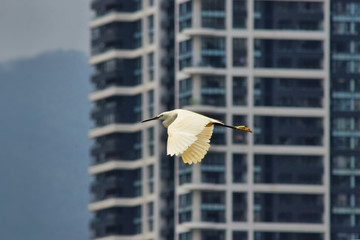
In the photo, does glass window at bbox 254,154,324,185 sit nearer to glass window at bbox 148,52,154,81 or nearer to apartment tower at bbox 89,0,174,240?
apartment tower at bbox 89,0,174,240

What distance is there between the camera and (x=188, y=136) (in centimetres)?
4462

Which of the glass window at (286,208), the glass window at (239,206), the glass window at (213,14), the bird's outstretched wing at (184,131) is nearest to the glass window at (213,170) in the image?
the glass window at (239,206)

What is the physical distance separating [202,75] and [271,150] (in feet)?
31.0

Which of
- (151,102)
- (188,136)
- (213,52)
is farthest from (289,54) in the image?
(188,136)

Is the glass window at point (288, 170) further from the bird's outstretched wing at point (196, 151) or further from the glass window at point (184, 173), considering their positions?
the bird's outstretched wing at point (196, 151)

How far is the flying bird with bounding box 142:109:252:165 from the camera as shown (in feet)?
145

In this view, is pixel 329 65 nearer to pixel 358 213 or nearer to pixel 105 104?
pixel 358 213

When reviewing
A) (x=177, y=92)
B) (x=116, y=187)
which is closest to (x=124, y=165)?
(x=116, y=187)

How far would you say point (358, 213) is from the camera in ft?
486

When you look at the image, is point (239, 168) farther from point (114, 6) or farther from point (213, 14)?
point (114, 6)

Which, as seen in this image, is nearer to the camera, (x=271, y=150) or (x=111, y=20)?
(x=271, y=150)

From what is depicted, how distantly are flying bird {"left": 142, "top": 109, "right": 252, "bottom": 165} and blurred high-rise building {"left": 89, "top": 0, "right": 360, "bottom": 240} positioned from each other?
95.6 meters

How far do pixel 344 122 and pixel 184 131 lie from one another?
105 m

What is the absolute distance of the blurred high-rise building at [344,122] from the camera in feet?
483
